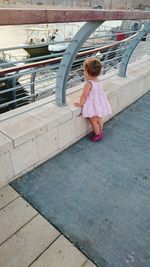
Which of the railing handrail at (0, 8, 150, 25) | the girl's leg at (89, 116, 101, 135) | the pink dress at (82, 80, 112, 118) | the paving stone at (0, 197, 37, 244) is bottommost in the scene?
the paving stone at (0, 197, 37, 244)

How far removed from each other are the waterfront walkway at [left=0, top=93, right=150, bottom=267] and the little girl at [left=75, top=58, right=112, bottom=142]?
0.32 m

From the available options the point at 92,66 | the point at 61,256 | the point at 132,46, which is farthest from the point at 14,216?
the point at 132,46

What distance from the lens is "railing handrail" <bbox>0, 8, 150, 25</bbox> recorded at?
1.12 meters

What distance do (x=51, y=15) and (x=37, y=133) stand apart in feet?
2.85

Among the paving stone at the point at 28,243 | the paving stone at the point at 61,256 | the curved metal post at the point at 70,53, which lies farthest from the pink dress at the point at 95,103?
the paving stone at the point at 61,256

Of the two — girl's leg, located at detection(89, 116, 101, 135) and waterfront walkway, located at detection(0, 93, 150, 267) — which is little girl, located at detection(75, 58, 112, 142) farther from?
waterfront walkway, located at detection(0, 93, 150, 267)

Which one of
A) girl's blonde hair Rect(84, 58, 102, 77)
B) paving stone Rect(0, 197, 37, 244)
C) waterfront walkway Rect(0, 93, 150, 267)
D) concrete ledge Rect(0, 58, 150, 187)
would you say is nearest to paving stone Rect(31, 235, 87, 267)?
waterfront walkway Rect(0, 93, 150, 267)

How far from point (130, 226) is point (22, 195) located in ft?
2.67

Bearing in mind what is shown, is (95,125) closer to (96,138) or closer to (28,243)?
(96,138)

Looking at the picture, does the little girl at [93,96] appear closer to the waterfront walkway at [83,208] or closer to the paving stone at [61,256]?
the waterfront walkway at [83,208]

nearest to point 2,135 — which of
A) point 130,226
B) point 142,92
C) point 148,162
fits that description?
point 130,226

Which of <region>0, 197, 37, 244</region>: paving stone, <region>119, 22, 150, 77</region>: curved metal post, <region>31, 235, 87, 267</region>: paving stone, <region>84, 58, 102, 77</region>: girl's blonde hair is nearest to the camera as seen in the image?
<region>31, 235, 87, 267</region>: paving stone

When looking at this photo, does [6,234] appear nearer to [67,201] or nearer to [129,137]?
[67,201]

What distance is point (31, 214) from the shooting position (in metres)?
1.54
